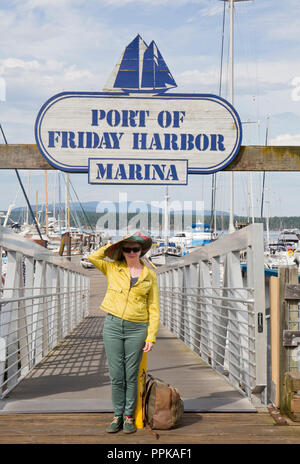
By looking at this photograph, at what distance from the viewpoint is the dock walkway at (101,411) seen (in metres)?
4.43

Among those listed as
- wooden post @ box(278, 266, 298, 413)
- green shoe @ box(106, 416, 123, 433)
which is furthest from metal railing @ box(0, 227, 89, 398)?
wooden post @ box(278, 266, 298, 413)

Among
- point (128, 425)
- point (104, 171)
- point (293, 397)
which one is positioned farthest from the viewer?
point (104, 171)

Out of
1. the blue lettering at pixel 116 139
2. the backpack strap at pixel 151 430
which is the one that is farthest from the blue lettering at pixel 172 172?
the backpack strap at pixel 151 430

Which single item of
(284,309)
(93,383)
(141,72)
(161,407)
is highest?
(141,72)

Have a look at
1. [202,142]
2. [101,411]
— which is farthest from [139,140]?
[101,411]

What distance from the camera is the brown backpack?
4586 mm

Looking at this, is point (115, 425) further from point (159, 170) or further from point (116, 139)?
point (116, 139)

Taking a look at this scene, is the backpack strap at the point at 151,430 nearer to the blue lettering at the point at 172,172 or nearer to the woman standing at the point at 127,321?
the woman standing at the point at 127,321

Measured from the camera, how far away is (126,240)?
4.67 metres

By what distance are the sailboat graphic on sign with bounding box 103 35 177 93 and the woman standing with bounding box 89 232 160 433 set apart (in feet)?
9.42

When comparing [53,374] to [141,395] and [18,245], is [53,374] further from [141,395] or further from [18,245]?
[141,395]

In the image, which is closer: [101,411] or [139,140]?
[101,411]

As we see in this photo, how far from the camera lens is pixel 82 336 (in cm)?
1200

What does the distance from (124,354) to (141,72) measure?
12.5ft
